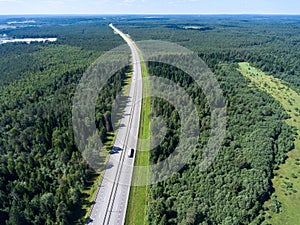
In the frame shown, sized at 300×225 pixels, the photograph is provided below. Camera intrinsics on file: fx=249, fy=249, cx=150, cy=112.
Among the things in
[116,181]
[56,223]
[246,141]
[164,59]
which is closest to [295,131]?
[246,141]

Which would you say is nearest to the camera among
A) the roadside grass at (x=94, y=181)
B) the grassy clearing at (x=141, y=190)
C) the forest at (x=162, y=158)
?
the forest at (x=162, y=158)

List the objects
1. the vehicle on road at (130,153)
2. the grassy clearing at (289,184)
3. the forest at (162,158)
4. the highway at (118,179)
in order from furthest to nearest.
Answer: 1. the vehicle on road at (130,153)
2. the highway at (118,179)
3. the forest at (162,158)
4. the grassy clearing at (289,184)

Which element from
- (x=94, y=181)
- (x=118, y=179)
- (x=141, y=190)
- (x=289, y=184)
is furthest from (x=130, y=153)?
(x=289, y=184)

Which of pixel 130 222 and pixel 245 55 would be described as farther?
pixel 245 55

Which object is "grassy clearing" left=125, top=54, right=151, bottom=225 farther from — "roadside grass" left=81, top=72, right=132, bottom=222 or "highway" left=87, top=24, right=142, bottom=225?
"roadside grass" left=81, top=72, right=132, bottom=222

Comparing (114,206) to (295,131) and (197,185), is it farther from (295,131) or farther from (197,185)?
(295,131)

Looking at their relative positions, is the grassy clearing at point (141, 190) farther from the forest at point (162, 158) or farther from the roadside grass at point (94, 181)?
the roadside grass at point (94, 181)

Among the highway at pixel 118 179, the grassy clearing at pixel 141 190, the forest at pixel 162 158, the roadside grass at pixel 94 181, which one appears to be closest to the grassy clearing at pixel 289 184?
the forest at pixel 162 158

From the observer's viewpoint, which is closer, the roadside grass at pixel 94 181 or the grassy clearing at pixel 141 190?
the grassy clearing at pixel 141 190

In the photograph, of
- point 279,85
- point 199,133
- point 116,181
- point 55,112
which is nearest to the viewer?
point 116,181
